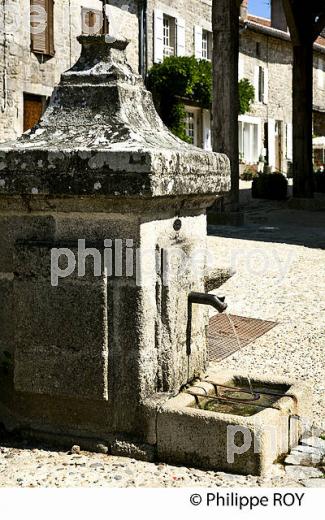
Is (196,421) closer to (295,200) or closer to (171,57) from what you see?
Result: (295,200)

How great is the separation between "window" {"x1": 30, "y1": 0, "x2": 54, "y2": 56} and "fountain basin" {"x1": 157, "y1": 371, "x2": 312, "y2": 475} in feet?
48.5

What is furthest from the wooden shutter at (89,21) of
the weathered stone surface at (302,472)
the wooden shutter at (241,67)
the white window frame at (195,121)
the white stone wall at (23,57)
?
the weathered stone surface at (302,472)

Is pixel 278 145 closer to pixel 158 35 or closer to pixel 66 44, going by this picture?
pixel 158 35

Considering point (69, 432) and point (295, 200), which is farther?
point (295, 200)

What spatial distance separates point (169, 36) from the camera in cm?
2058

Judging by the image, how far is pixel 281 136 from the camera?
28.2 meters

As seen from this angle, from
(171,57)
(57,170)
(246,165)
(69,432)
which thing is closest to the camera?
(57,170)

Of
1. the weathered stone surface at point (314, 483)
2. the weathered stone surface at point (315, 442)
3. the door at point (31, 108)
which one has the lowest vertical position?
the weathered stone surface at point (314, 483)

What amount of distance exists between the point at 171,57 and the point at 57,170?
58.6 feet

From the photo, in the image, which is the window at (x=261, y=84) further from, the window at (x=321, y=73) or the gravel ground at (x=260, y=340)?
the gravel ground at (x=260, y=340)

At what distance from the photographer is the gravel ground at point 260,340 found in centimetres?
257

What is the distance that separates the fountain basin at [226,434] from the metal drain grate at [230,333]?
1.59 m

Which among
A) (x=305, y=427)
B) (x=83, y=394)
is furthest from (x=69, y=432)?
(x=305, y=427)

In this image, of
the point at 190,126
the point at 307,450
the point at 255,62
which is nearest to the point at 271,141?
the point at 255,62
